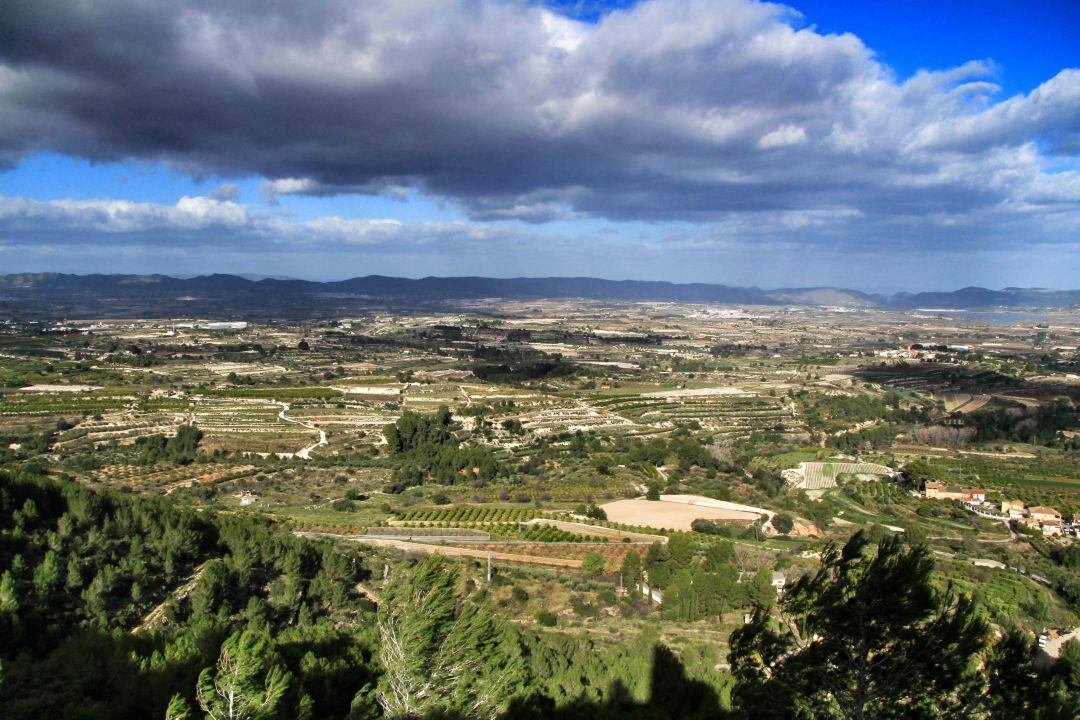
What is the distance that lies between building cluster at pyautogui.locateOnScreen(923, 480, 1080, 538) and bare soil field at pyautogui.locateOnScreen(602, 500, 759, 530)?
1239 cm

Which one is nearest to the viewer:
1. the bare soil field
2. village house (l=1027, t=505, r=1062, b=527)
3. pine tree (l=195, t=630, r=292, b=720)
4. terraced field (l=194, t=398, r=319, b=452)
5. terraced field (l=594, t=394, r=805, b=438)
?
pine tree (l=195, t=630, r=292, b=720)

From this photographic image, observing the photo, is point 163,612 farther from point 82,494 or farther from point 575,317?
point 575,317

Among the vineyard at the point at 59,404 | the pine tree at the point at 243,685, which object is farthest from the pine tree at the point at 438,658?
the vineyard at the point at 59,404

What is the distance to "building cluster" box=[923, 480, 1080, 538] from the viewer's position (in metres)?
30.5

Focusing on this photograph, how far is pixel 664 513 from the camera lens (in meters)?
29.8

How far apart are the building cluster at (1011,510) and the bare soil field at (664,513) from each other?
1239cm

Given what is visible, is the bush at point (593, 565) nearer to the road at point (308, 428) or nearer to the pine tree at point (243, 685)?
Answer: the pine tree at point (243, 685)

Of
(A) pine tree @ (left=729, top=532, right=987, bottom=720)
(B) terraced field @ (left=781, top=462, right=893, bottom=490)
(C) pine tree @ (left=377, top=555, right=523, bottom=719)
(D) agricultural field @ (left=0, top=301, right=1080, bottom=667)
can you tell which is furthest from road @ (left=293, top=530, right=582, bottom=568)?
(B) terraced field @ (left=781, top=462, right=893, bottom=490)

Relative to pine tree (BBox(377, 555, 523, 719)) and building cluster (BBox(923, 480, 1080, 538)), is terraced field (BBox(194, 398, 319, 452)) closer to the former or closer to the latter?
pine tree (BBox(377, 555, 523, 719))

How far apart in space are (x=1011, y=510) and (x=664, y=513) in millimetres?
17651

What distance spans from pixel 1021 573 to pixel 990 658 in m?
19.6

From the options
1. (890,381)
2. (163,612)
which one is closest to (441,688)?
(163,612)

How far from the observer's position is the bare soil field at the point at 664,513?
93.2ft

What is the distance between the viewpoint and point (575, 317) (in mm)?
156625
